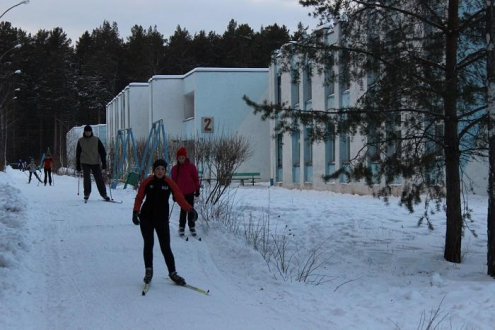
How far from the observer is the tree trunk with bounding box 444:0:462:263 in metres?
9.05

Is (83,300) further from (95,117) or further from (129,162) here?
(95,117)

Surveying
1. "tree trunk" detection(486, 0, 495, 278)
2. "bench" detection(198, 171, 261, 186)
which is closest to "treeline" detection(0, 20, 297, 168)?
"bench" detection(198, 171, 261, 186)

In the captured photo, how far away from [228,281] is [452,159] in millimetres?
4170

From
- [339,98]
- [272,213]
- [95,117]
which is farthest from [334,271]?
[95,117]

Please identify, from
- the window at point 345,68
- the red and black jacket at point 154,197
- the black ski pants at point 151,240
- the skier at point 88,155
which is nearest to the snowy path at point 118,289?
the black ski pants at point 151,240

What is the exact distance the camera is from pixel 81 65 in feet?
264

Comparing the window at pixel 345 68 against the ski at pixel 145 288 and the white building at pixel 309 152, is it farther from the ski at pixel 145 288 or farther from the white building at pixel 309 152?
the white building at pixel 309 152

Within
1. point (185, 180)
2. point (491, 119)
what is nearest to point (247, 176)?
point (185, 180)

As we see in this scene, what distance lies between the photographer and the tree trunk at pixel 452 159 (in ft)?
29.7

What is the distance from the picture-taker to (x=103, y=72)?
75625 mm

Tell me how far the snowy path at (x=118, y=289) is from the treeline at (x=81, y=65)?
56137 mm

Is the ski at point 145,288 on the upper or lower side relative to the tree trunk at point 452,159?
lower

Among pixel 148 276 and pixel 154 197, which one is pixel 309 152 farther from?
pixel 148 276

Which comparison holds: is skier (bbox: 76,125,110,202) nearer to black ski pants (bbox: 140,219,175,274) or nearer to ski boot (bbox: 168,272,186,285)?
black ski pants (bbox: 140,219,175,274)
